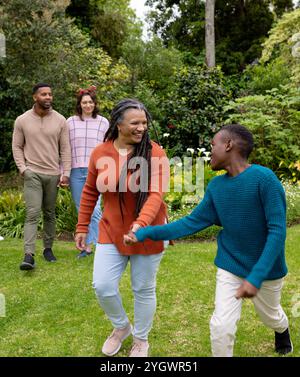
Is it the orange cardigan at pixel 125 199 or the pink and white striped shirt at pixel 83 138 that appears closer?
the orange cardigan at pixel 125 199

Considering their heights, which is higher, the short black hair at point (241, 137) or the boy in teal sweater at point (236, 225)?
the short black hair at point (241, 137)

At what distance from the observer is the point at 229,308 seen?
319cm

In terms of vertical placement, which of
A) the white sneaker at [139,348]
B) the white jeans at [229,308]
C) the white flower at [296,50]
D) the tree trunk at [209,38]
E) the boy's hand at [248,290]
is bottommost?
the white sneaker at [139,348]

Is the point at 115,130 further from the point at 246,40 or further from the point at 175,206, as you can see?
the point at 246,40

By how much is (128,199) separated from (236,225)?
0.74 meters

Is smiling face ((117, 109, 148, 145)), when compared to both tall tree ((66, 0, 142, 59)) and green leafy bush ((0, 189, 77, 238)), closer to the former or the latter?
green leafy bush ((0, 189, 77, 238))

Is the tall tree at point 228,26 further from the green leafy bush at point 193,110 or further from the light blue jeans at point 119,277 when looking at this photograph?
the light blue jeans at point 119,277

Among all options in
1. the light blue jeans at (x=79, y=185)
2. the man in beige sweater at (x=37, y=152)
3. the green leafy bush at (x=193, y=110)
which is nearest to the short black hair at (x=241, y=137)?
the man in beige sweater at (x=37, y=152)

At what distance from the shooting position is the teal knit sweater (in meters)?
2.98

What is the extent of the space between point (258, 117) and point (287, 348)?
7.09 meters

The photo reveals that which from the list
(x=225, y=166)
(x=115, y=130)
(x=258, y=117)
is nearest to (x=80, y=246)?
(x=115, y=130)

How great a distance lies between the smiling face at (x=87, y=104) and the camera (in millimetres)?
6100

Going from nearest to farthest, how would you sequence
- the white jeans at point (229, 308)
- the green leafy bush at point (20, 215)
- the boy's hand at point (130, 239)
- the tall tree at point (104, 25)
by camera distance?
the white jeans at point (229, 308) < the boy's hand at point (130, 239) < the green leafy bush at point (20, 215) < the tall tree at point (104, 25)

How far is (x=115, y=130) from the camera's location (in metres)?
3.63
